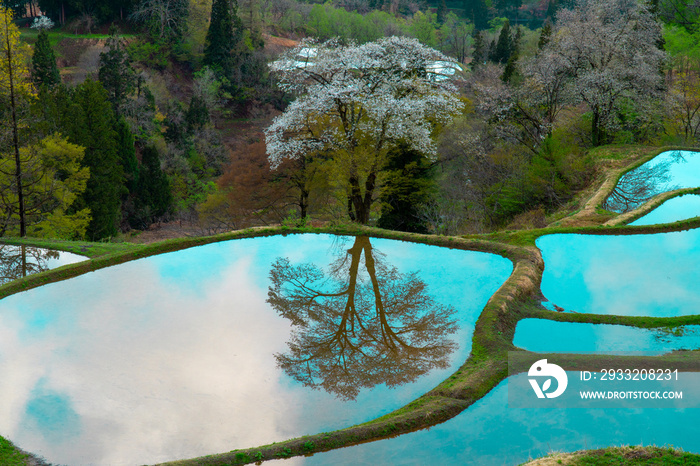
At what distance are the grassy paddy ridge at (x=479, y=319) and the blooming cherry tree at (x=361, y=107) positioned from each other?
8.43 m

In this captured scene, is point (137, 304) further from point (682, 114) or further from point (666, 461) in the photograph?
point (682, 114)

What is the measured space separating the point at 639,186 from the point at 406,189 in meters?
11.1

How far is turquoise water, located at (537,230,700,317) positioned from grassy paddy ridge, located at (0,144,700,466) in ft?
1.68


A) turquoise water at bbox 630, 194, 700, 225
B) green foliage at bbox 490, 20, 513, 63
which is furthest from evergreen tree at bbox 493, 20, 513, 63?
turquoise water at bbox 630, 194, 700, 225

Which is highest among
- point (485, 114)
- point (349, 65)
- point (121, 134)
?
point (349, 65)

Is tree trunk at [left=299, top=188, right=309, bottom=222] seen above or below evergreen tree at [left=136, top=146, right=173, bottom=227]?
above

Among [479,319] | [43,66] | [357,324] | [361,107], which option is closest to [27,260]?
[357,324]


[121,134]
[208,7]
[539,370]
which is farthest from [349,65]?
[208,7]

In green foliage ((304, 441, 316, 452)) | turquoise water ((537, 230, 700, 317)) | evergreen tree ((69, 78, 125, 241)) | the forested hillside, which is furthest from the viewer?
evergreen tree ((69, 78, 125, 241))

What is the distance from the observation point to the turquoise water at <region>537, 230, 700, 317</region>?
14.7 metres

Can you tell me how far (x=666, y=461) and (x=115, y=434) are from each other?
27.5 feet

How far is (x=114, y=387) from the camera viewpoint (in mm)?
10992

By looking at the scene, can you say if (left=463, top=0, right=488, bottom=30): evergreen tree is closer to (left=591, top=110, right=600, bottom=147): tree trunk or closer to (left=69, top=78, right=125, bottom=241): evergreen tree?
(left=591, top=110, right=600, bottom=147): tree trunk

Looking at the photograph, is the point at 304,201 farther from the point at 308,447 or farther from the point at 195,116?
the point at 195,116
